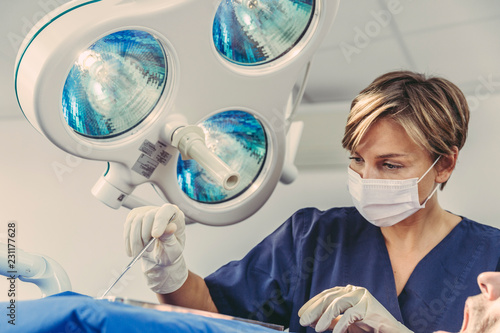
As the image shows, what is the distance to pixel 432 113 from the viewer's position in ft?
5.45

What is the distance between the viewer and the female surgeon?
1.61 meters

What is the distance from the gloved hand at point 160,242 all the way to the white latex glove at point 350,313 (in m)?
0.36

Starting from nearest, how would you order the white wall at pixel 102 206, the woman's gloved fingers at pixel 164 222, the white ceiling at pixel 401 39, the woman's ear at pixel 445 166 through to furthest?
the woman's gloved fingers at pixel 164 222, the woman's ear at pixel 445 166, the white ceiling at pixel 401 39, the white wall at pixel 102 206

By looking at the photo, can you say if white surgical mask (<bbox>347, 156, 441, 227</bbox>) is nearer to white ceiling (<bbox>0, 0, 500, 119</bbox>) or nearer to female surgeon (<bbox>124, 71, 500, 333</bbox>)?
female surgeon (<bbox>124, 71, 500, 333</bbox>)

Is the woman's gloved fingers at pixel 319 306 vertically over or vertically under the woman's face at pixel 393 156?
under

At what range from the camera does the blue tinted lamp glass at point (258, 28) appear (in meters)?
1.49

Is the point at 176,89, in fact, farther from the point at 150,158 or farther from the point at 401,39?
the point at 401,39

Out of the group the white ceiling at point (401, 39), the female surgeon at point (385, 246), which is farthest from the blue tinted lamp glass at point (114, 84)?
the white ceiling at point (401, 39)

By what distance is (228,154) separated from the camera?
1648mm

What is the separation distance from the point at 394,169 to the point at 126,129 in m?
0.76

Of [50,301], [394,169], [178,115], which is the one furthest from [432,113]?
[50,301]

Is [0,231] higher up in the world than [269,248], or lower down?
higher up

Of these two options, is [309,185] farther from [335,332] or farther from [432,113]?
[335,332]

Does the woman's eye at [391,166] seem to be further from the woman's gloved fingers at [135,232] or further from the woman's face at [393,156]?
the woman's gloved fingers at [135,232]
